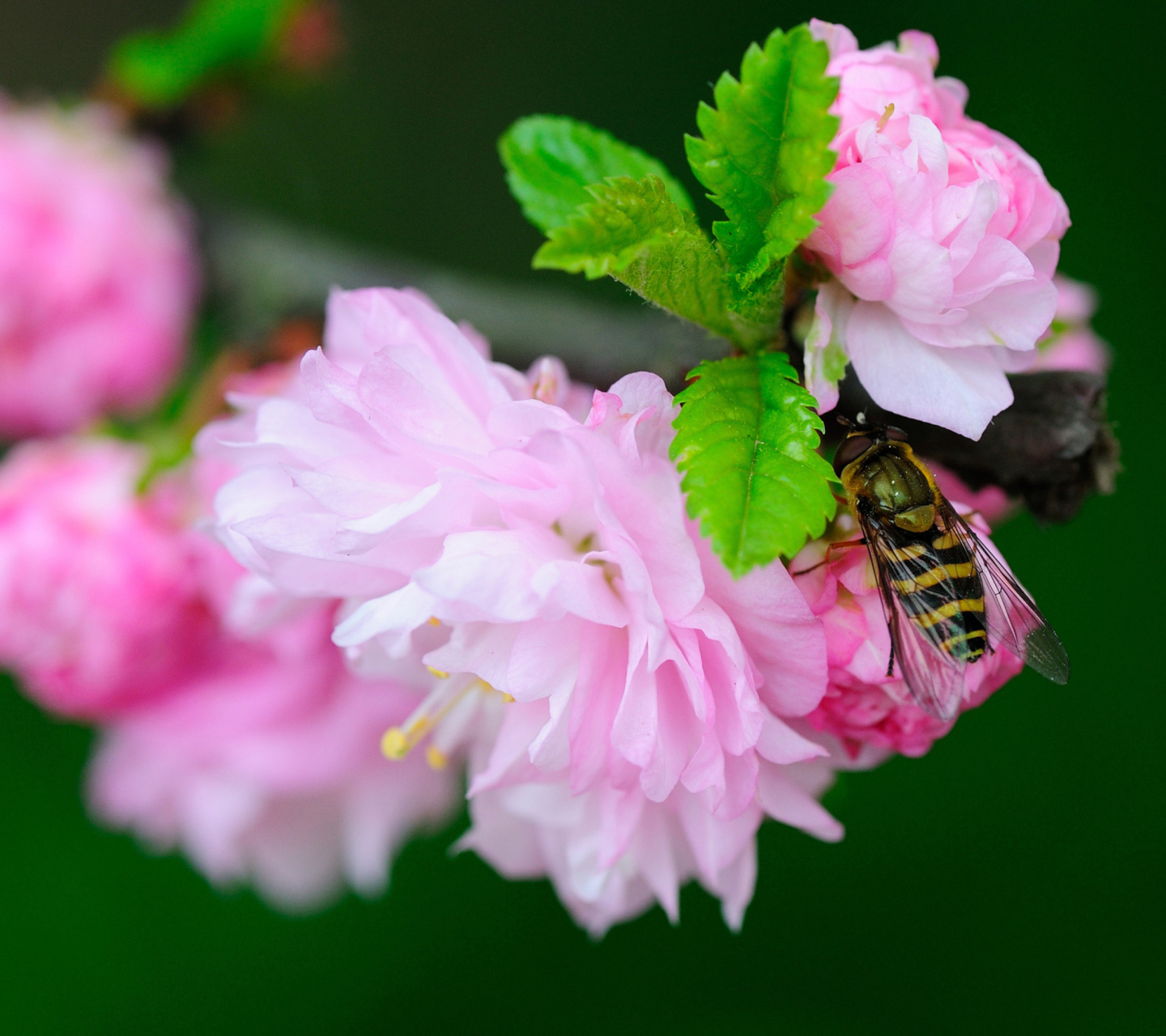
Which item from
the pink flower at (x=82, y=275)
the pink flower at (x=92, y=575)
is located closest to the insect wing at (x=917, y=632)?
the pink flower at (x=92, y=575)

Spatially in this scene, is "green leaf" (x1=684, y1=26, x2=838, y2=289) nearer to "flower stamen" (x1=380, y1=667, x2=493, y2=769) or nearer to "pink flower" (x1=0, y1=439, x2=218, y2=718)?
"flower stamen" (x1=380, y1=667, x2=493, y2=769)

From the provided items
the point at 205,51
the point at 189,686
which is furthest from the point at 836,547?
the point at 205,51

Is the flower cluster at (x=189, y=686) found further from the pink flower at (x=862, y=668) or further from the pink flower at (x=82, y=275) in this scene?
the pink flower at (x=862, y=668)

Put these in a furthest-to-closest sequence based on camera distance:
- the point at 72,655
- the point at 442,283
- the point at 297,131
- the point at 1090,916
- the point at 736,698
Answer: the point at 297,131 → the point at 1090,916 → the point at 442,283 → the point at 72,655 → the point at 736,698

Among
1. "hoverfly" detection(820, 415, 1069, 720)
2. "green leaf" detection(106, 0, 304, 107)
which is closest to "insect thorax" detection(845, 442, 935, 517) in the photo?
"hoverfly" detection(820, 415, 1069, 720)

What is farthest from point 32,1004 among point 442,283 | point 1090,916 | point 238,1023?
point 1090,916

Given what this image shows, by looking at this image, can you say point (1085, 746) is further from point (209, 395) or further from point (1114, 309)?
point (209, 395)
